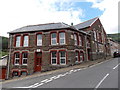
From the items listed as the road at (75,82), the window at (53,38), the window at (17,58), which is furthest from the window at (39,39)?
the road at (75,82)

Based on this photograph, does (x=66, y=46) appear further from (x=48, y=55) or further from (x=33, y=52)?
(x=33, y=52)

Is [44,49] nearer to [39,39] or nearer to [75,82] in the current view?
[39,39]

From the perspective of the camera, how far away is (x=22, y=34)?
1792cm

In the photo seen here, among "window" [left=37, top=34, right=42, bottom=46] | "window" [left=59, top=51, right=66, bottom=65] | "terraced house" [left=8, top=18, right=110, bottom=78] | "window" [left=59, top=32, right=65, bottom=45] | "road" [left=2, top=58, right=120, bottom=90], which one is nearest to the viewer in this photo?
"road" [left=2, top=58, right=120, bottom=90]

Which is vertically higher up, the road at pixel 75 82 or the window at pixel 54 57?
the window at pixel 54 57

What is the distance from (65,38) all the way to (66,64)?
13.2 ft

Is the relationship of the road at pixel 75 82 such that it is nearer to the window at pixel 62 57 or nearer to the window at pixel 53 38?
the window at pixel 62 57

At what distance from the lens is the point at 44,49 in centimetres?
1639

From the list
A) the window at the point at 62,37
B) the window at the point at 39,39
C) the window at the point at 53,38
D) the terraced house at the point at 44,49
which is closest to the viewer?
the terraced house at the point at 44,49

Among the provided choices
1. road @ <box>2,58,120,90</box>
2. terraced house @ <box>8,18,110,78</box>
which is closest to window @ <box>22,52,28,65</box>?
terraced house @ <box>8,18,110,78</box>

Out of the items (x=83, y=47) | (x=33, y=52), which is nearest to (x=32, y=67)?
(x=33, y=52)

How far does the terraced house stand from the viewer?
15795 millimetres

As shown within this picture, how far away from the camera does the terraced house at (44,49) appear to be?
1580cm

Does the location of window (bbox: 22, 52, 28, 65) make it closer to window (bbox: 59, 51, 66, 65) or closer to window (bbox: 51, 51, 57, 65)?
window (bbox: 51, 51, 57, 65)
